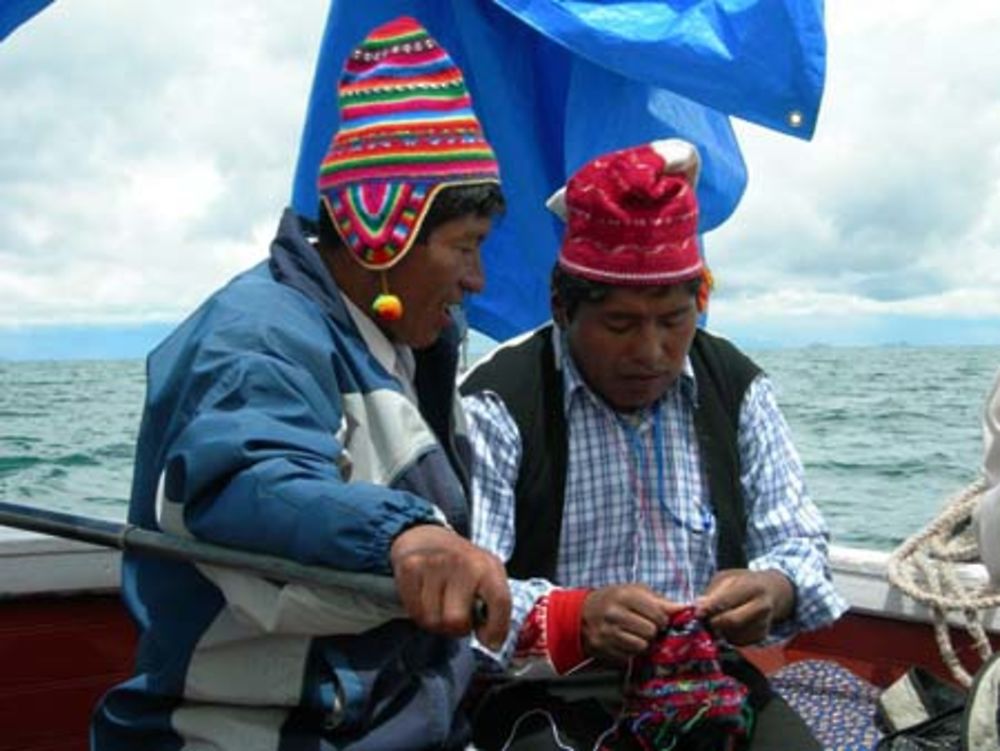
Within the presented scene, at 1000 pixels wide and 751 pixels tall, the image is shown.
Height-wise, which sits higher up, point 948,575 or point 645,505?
point 645,505

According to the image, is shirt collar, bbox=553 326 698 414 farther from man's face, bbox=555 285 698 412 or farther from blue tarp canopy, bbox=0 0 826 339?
blue tarp canopy, bbox=0 0 826 339

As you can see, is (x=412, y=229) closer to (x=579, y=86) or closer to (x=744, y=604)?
(x=744, y=604)

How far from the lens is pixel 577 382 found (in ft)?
8.54

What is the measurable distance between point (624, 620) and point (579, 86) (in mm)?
1638

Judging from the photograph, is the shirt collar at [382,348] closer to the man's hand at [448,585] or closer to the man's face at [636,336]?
the man's face at [636,336]

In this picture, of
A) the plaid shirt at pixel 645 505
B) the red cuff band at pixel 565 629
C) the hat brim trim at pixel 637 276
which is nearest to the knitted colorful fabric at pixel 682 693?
the red cuff band at pixel 565 629

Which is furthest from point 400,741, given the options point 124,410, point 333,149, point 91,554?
→ point 124,410

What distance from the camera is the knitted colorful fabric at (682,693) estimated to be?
2240 millimetres

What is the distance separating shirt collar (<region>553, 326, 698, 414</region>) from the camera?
260 centimetres

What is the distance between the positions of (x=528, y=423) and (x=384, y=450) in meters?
0.65

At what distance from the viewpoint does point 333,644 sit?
6.09ft

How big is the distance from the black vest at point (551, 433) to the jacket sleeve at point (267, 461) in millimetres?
757

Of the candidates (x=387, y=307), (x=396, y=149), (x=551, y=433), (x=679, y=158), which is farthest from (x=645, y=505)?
(x=396, y=149)

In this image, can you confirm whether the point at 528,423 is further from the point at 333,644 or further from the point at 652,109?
the point at 652,109
